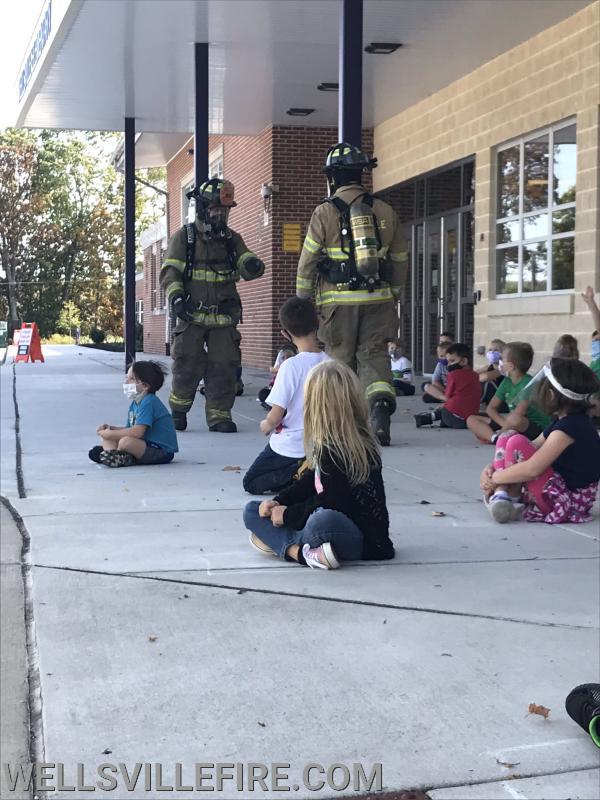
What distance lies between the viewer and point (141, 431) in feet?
27.4

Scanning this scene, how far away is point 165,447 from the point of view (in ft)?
27.9

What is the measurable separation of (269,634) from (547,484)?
2.64 m

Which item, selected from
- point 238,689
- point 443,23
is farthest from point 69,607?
point 443,23

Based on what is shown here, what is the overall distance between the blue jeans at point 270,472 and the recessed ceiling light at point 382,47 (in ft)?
28.9

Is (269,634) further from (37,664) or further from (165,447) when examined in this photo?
(165,447)

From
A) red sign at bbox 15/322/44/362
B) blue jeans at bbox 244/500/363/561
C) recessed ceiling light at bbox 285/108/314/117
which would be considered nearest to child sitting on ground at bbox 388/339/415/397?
recessed ceiling light at bbox 285/108/314/117

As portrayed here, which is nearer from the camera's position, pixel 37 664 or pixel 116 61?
pixel 37 664

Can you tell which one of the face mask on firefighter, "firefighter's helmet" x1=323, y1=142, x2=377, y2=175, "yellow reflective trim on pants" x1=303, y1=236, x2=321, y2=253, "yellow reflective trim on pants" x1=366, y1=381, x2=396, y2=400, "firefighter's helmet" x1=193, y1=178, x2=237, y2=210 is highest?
"firefighter's helmet" x1=323, y1=142, x2=377, y2=175

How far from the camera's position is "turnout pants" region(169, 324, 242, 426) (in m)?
10.6

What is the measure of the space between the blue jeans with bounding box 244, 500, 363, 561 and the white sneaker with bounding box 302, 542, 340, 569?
30mm

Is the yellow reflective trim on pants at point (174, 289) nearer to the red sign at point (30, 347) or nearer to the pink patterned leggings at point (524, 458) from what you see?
the pink patterned leggings at point (524, 458)

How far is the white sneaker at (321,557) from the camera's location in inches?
200

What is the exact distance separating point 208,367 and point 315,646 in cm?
682

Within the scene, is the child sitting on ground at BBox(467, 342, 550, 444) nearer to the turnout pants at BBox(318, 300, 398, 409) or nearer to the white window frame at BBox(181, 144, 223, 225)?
the turnout pants at BBox(318, 300, 398, 409)
